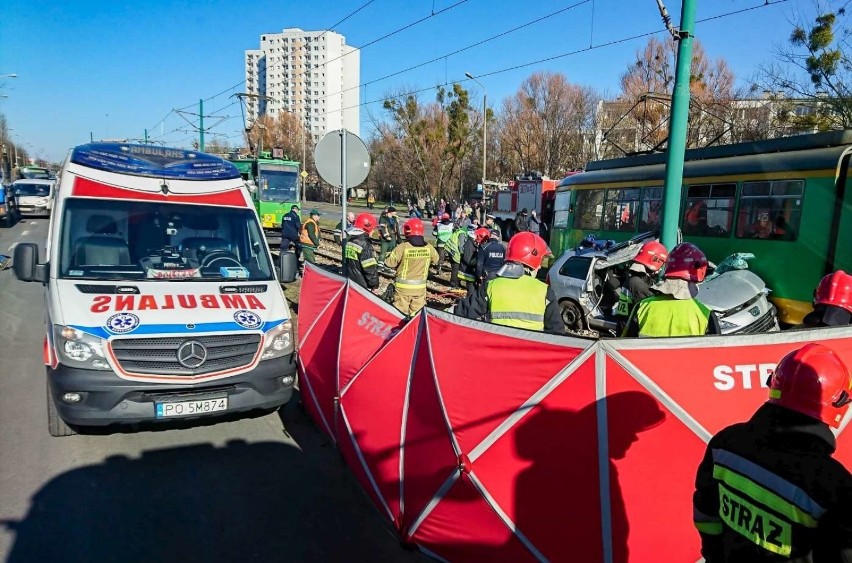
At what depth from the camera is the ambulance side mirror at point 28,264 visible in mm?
4992

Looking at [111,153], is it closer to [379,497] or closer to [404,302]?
[404,302]

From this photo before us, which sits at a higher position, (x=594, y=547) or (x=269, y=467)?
(x=594, y=547)

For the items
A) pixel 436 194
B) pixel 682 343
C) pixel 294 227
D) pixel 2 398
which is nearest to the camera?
pixel 682 343

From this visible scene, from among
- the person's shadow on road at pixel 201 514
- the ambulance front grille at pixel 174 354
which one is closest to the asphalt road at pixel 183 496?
the person's shadow on road at pixel 201 514

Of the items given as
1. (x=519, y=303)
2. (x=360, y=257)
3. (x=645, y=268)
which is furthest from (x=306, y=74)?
(x=519, y=303)

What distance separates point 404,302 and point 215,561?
4104 millimetres

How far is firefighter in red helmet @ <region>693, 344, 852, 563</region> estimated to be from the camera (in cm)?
166

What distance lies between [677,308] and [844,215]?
22.6 feet

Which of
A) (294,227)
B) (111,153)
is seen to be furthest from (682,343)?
(294,227)

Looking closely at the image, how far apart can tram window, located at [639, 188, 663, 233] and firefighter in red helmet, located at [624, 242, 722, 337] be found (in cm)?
869

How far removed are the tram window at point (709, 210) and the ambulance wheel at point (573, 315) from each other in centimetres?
346

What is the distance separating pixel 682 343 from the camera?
2.76 m

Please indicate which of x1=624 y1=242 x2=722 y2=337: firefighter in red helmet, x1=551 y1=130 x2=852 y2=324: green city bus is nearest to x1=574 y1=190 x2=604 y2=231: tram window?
x1=551 y1=130 x2=852 y2=324: green city bus

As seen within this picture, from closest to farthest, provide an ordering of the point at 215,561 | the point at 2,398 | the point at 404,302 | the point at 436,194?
the point at 215,561 → the point at 2,398 → the point at 404,302 → the point at 436,194
